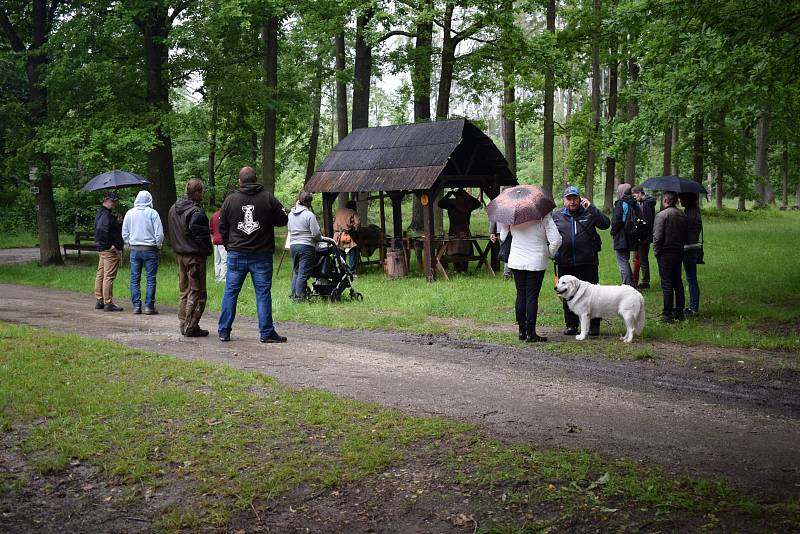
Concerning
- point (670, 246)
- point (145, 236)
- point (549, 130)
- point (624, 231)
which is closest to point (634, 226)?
point (624, 231)

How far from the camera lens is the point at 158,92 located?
22.7m

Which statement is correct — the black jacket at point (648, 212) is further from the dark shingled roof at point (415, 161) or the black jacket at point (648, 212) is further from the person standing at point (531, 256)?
the person standing at point (531, 256)

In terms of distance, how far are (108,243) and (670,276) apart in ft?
31.0

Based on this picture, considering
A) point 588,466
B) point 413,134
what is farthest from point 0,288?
point 588,466

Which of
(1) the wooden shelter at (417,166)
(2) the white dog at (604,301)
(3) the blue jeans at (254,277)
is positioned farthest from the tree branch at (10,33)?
(2) the white dog at (604,301)

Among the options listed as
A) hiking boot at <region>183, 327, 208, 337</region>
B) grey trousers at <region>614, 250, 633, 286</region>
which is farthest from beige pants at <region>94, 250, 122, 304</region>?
grey trousers at <region>614, 250, 633, 286</region>

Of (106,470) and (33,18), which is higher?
(33,18)

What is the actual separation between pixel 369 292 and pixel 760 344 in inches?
308

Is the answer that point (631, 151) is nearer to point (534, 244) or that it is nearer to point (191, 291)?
point (534, 244)

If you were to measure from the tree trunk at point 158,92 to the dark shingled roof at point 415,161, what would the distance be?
5.44m

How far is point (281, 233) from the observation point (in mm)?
34688

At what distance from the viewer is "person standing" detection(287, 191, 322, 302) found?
13938 millimetres

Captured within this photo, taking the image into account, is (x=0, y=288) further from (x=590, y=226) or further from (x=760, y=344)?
(x=760, y=344)

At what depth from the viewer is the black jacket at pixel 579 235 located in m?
10.6
